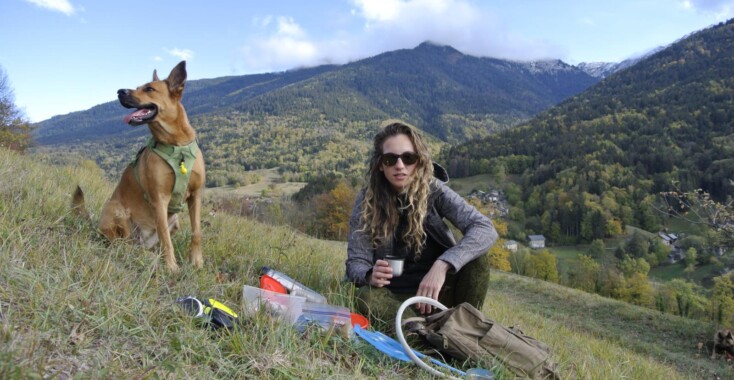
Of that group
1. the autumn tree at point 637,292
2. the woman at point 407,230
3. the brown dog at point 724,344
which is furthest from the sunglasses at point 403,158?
the autumn tree at point 637,292

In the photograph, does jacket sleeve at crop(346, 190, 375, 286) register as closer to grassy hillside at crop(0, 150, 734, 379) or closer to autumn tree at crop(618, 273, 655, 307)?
grassy hillside at crop(0, 150, 734, 379)

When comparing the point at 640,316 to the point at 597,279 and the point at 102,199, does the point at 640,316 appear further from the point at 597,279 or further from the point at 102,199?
the point at 597,279

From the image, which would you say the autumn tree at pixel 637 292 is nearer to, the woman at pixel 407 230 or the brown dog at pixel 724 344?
the brown dog at pixel 724 344

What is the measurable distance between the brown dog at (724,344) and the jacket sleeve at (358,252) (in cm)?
1216

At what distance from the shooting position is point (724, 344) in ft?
36.6

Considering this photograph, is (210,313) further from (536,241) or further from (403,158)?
(536,241)

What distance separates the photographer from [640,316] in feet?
51.4

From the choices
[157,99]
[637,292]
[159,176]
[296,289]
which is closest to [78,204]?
[159,176]

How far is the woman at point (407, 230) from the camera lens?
3227 mm

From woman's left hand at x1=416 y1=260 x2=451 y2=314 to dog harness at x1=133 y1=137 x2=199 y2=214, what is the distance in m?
2.16

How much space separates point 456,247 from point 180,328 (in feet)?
6.21

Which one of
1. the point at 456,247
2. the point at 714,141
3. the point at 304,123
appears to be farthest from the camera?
the point at 304,123

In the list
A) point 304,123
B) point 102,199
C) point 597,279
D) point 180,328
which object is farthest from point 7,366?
point 304,123

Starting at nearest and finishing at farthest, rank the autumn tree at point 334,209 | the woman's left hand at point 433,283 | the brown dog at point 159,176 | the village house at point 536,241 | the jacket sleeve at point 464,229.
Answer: the woman's left hand at point 433,283, the jacket sleeve at point 464,229, the brown dog at point 159,176, the autumn tree at point 334,209, the village house at point 536,241
